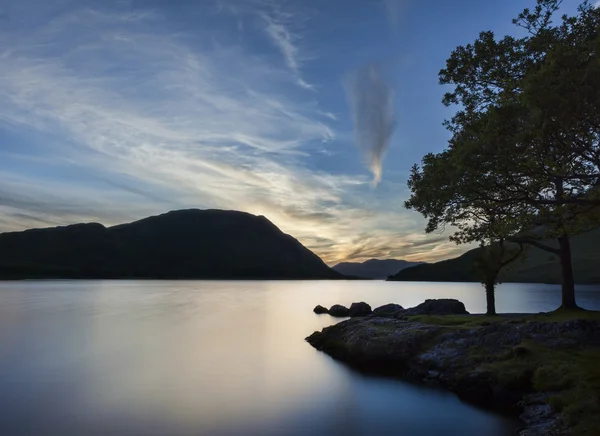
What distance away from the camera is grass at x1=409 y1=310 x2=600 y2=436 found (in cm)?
1658

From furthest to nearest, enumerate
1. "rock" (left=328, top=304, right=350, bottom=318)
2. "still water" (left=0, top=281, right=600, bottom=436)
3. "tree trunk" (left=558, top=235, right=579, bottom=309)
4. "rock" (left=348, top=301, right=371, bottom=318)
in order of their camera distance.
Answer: "rock" (left=328, top=304, right=350, bottom=318)
"rock" (left=348, top=301, right=371, bottom=318)
"tree trunk" (left=558, top=235, right=579, bottom=309)
"still water" (left=0, top=281, right=600, bottom=436)

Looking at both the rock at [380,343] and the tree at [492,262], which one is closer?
the rock at [380,343]

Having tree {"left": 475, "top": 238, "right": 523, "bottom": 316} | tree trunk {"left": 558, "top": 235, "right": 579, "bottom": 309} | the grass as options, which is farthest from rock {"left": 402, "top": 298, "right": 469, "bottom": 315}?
the grass

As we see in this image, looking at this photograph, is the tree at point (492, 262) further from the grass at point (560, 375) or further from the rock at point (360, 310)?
the grass at point (560, 375)

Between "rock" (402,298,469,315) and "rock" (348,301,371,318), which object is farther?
"rock" (348,301,371,318)

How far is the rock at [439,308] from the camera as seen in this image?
56000mm

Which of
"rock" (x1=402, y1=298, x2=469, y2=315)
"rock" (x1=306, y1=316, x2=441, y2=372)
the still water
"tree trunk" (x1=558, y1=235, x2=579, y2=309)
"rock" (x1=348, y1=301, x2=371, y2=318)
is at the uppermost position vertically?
"tree trunk" (x1=558, y1=235, x2=579, y2=309)

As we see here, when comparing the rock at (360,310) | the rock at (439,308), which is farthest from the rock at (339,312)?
the rock at (439,308)

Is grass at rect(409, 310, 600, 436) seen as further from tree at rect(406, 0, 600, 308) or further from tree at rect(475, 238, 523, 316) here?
tree at rect(475, 238, 523, 316)

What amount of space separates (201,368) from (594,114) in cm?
3146

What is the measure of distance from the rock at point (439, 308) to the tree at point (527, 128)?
27814 millimetres

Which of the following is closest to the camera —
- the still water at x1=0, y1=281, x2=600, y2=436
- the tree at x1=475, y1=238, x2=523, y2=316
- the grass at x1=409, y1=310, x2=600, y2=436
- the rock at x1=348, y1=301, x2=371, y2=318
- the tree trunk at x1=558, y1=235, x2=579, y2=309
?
the grass at x1=409, y1=310, x2=600, y2=436

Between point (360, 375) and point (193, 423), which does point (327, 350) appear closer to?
point (360, 375)

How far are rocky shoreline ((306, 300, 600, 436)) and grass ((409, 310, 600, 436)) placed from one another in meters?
0.05
